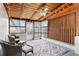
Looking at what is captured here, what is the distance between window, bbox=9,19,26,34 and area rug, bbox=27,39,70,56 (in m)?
0.40

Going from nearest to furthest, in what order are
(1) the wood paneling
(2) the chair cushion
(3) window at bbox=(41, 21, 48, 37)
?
(1) the wood paneling → (2) the chair cushion → (3) window at bbox=(41, 21, 48, 37)

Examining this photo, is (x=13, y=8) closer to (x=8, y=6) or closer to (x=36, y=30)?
(x=8, y=6)

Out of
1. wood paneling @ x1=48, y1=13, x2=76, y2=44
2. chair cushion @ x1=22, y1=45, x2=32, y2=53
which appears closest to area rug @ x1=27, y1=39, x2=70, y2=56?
chair cushion @ x1=22, y1=45, x2=32, y2=53

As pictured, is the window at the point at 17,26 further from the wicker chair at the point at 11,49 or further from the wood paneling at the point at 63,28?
the wood paneling at the point at 63,28

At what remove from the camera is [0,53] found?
2.90 meters

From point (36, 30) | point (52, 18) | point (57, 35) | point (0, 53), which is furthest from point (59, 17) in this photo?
point (0, 53)

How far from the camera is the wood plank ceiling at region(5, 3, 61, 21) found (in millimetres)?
2855

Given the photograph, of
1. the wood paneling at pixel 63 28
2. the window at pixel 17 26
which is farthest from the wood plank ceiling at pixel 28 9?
the wood paneling at pixel 63 28

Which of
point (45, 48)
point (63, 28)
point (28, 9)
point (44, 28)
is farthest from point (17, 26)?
point (63, 28)

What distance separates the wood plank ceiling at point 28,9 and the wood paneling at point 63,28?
33cm

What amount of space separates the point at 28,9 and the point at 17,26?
54cm

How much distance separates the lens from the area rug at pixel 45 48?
2898mm

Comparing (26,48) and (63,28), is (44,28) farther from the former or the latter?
(26,48)

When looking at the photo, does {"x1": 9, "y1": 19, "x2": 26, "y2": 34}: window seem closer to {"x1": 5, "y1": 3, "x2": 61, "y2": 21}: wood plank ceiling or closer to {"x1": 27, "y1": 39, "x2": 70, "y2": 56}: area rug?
{"x1": 5, "y1": 3, "x2": 61, "y2": 21}: wood plank ceiling
